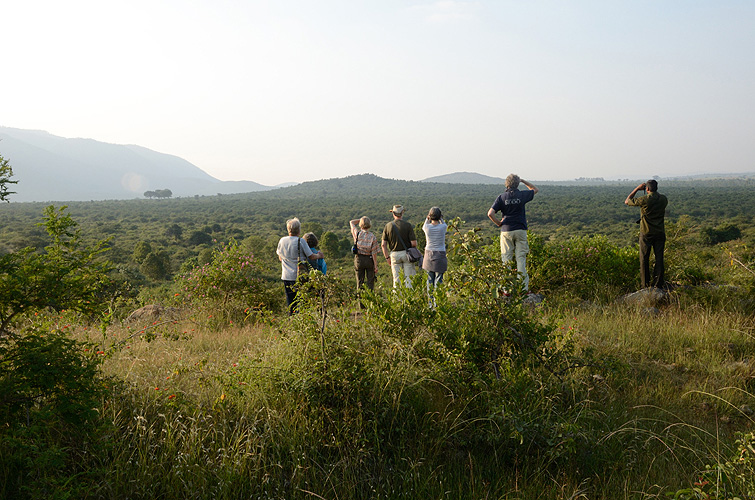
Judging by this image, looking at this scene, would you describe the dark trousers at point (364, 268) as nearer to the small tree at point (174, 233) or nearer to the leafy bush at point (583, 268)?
the leafy bush at point (583, 268)

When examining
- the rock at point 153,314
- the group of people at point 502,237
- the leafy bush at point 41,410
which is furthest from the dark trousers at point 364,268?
the leafy bush at point 41,410

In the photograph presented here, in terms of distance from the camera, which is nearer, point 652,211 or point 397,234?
point 652,211

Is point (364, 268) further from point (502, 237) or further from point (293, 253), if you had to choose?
point (502, 237)

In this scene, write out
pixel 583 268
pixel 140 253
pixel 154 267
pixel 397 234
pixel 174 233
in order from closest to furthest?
1. pixel 397 234
2. pixel 583 268
3. pixel 154 267
4. pixel 140 253
5. pixel 174 233

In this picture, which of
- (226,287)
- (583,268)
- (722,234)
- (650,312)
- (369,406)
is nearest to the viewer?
(369,406)

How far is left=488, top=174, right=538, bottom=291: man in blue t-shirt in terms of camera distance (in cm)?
666

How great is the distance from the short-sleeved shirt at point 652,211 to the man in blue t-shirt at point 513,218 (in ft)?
5.17

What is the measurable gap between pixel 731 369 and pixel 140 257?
4245 centimetres

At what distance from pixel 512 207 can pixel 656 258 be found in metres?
2.41

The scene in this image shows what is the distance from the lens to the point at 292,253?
612 cm

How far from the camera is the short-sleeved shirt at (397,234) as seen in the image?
6.77m

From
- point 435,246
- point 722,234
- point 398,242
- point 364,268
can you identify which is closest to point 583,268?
point 435,246

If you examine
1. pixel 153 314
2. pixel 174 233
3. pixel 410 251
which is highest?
pixel 410 251

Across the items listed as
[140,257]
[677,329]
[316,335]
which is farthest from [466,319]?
[140,257]
